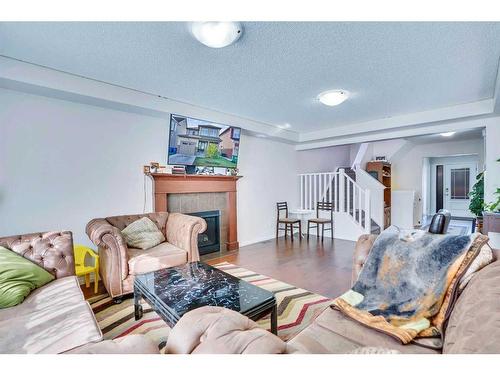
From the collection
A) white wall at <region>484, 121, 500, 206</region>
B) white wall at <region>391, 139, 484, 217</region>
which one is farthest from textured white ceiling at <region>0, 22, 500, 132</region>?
white wall at <region>391, 139, 484, 217</region>

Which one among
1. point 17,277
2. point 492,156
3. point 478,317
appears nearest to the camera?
point 478,317

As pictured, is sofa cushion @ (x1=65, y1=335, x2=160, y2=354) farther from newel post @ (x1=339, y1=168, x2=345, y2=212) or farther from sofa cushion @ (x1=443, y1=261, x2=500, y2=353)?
newel post @ (x1=339, y1=168, x2=345, y2=212)

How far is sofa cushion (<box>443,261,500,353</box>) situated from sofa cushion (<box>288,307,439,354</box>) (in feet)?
0.69

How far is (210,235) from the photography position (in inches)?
165

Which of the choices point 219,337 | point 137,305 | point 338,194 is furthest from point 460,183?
point 219,337

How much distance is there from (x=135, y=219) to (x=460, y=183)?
9656 mm

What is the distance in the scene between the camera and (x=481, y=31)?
1.83 m

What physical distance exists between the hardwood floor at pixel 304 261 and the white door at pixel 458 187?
18.9ft

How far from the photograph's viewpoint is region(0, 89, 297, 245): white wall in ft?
8.17

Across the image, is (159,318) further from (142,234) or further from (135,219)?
(135,219)

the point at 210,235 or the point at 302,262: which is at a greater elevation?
the point at 210,235

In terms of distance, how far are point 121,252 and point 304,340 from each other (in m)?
1.99
